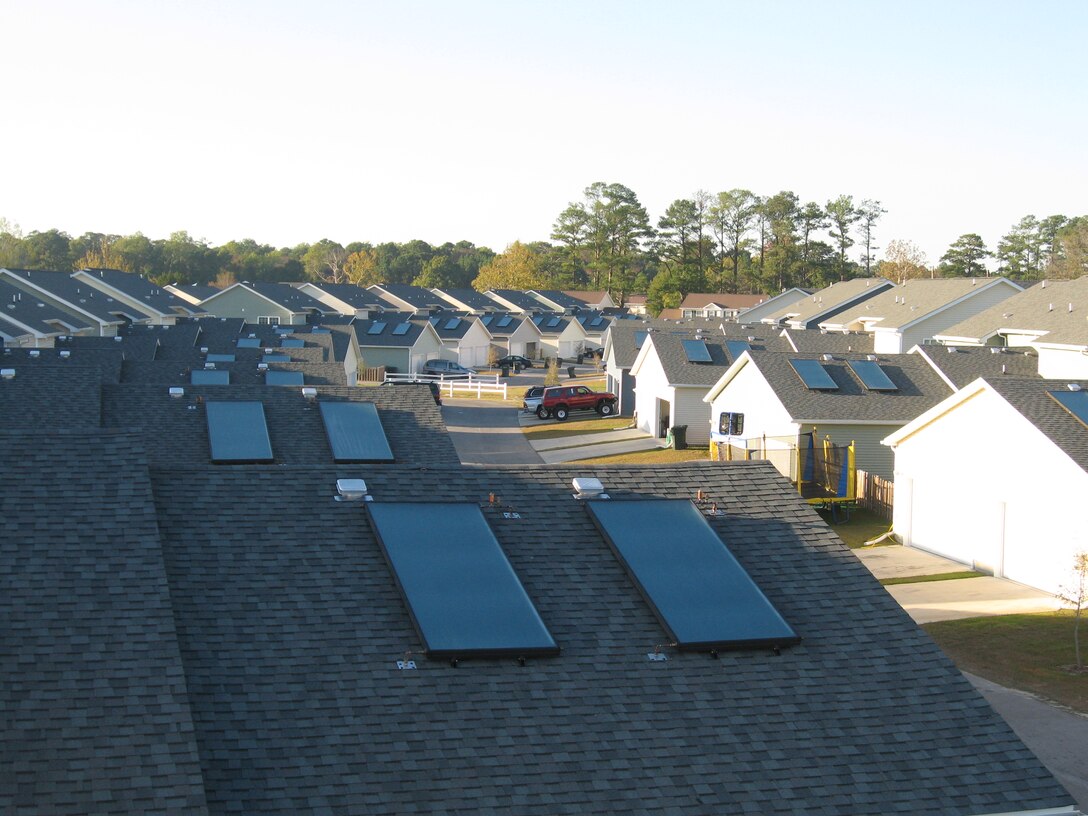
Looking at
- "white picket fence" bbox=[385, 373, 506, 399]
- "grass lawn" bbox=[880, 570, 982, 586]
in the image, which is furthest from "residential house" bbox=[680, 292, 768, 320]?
"grass lawn" bbox=[880, 570, 982, 586]

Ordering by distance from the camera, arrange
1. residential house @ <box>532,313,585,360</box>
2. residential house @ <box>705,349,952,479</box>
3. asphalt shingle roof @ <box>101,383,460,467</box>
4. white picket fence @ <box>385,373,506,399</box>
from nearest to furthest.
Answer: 1. asphalt shingle roof @ <box>101,383,460,467</box>
2. residential house @ <box>705,349,952,479</box>
3. white picket fence @ <box>385,373,506,399</box>
4. residential house @ <box>532,313,585,360</box>

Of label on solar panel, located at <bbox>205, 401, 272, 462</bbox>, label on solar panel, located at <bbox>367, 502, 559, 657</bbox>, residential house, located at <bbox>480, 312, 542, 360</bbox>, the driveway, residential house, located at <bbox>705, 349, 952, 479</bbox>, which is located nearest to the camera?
label on solar panel, located at <bbox>367, 502, 559, 657</bbox>

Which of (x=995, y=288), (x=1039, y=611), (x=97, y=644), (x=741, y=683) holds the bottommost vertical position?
(x=1039, y=611)

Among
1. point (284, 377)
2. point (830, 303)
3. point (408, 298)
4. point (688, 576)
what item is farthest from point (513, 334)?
point (688, 576)

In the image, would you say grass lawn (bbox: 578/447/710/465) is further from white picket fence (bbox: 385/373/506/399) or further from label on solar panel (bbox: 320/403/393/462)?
white picket fence (bbox: 385/373/506/399)

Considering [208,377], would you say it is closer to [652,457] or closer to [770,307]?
[652,457]

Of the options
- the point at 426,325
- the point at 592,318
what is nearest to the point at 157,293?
the point at 426,325

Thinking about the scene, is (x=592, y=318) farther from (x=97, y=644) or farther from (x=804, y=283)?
(x=97, y=644)
